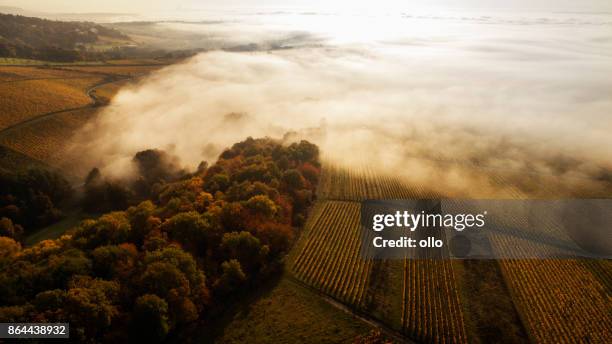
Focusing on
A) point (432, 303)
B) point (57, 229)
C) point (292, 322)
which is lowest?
point (57, 229)

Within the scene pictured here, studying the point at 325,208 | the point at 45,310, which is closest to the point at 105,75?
the point at 325,208

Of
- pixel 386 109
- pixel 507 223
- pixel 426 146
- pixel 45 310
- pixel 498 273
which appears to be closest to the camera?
pixel 45 310

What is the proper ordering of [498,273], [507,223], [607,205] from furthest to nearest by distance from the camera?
[607,205], [507,223], [498,273]

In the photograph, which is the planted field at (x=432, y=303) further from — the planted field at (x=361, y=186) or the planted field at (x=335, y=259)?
the planted field at (x=361, y=186)

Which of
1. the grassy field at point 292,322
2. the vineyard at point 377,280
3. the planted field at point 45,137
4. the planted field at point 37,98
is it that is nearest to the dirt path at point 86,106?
the planted field at point 45,137

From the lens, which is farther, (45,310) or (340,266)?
(340,266)

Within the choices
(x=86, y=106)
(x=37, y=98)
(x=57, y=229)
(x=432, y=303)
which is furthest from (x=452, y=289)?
(x=37, y=98)

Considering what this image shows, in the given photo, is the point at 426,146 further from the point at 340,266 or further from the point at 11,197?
the point at 11,197

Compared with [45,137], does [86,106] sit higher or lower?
higher

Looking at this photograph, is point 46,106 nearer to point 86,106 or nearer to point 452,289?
point 86,106
